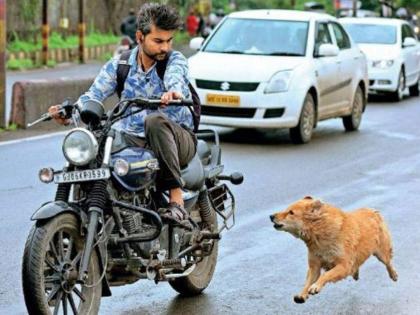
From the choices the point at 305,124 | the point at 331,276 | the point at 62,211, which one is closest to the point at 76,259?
the point at 62,211

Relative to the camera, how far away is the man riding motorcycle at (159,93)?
613 cm

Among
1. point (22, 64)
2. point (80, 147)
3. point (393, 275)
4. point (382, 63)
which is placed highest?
point (80, 147)

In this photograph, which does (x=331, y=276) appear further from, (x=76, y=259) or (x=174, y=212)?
Answer: (x=76, y=259)

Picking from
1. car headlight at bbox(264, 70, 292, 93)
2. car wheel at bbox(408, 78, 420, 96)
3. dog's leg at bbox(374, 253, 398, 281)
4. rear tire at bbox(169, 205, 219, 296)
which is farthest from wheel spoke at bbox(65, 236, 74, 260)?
car wheel at bbox(408, 78, 420, 96)

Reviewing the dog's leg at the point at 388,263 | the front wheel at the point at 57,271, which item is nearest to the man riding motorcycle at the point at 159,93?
the front wheel at the point at 57,271

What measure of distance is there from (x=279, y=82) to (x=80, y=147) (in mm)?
9998

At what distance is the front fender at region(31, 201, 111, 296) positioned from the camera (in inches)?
219

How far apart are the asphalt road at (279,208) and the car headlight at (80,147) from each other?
143cm

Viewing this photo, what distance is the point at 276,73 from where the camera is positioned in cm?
1550

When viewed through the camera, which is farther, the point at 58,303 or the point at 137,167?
the point at 137,167

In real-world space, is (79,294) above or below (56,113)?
below

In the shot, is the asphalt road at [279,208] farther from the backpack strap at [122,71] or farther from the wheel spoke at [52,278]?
the backpack strap at [122,71]

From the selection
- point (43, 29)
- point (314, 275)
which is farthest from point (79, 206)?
point (43, 29)

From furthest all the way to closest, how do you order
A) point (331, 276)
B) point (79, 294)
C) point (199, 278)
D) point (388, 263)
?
point (388, 263)
point (199, 278)
point (331, 276)
point (79, 294)
